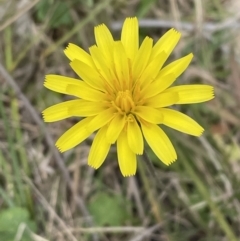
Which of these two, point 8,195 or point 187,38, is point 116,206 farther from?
point 187,38

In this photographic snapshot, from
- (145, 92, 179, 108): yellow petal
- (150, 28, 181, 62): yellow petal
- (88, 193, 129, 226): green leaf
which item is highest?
(150, 28, 181, 62): yellow petal

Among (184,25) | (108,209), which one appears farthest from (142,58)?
(184,25)

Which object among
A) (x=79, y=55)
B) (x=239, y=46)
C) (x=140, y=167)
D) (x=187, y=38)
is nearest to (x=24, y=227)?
(x=140, y=167)

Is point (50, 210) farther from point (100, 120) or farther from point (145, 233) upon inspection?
point (100, 120)

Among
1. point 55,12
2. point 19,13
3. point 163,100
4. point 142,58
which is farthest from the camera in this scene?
point 55,12

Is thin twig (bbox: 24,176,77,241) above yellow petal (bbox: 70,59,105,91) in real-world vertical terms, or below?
below

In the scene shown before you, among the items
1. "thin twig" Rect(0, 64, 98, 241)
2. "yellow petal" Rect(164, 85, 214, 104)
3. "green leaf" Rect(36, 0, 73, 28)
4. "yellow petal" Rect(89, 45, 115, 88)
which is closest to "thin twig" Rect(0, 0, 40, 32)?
"green leaf" Rect(36, 0, 73, 28)

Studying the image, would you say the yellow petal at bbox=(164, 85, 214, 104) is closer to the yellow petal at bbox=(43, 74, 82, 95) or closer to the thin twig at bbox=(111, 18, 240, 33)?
the yellow petal at bbox=(43, 74, 82, 95)
